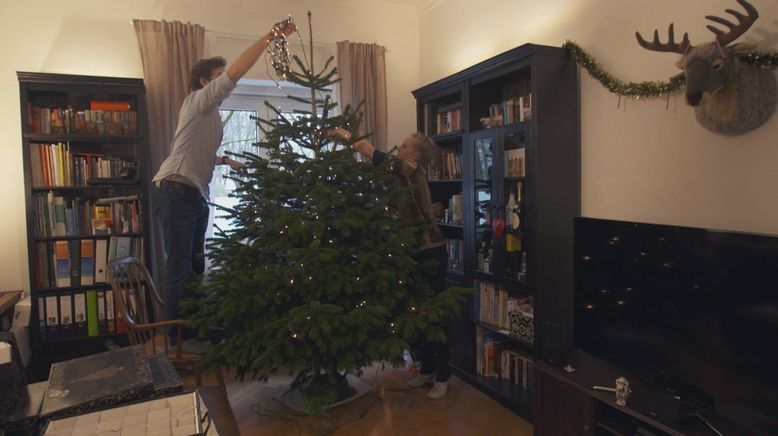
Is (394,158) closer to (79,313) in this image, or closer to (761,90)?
(761,90)

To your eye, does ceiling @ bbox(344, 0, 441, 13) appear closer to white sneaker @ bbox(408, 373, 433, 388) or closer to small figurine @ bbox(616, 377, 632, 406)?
white sneaker @ bbox(408, 373, 433, 388)

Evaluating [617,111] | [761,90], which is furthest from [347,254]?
[761,90]

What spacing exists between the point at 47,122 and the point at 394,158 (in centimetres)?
250

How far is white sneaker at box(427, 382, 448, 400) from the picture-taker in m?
3.01

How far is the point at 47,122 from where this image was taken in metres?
3.37

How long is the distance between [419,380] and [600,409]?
1340 millimetres

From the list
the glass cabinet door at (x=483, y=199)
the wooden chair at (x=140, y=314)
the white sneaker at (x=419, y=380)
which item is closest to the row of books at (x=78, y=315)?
the wooden chair at (x=140, y=314)

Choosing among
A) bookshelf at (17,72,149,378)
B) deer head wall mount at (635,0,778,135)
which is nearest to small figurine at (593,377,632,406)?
deer head wall mount at (635,0,778,135)

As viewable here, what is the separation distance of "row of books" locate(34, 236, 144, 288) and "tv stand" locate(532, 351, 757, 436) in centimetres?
287

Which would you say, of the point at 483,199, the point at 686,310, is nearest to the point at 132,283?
the point at 483,199

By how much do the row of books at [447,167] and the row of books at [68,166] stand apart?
2.22 metres

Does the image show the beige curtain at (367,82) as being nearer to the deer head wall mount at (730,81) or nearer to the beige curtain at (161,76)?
the beige curtain at (161,76)

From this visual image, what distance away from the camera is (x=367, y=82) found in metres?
4.35

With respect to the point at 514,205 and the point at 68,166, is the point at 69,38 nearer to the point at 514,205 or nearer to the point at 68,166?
the point at 68,166
